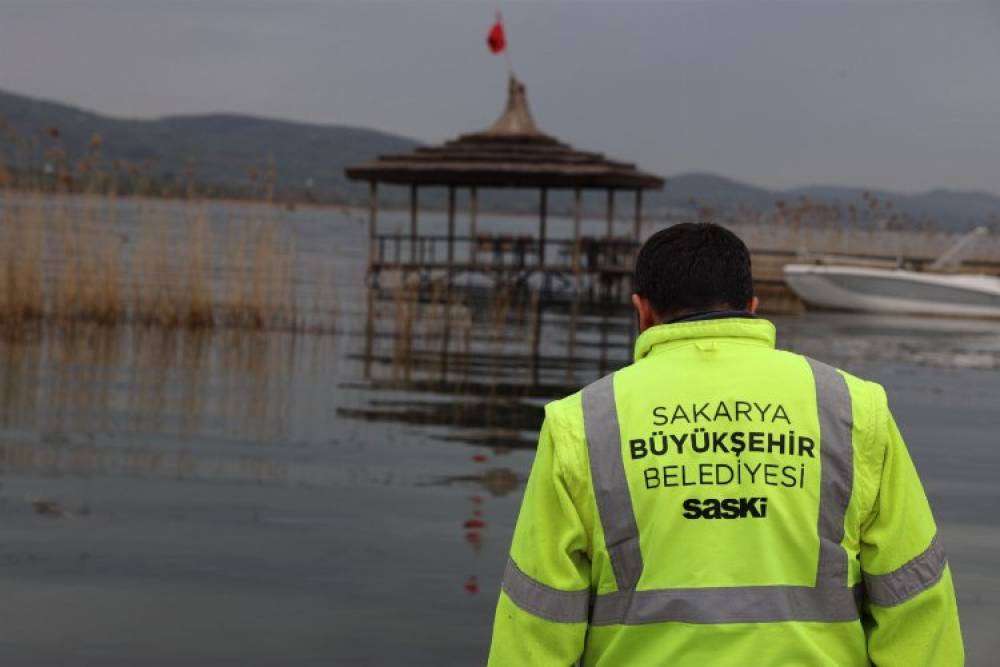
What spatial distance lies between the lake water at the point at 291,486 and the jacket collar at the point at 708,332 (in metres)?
3.79

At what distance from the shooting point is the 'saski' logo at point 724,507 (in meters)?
2.87

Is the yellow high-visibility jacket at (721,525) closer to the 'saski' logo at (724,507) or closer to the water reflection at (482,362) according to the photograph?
the 'saski' logo at (724,507)

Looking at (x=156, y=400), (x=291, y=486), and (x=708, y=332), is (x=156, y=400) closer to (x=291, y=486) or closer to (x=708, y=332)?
(x=291, y=486)

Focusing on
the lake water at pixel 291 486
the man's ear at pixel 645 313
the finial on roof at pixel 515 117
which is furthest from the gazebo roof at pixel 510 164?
the man's ear at pixel 645 313

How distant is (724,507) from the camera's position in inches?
113

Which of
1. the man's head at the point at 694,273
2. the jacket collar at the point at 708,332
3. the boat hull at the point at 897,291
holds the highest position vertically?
the man's head at the point at 694,273

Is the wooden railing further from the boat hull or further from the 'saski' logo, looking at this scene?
the 'saski' logo

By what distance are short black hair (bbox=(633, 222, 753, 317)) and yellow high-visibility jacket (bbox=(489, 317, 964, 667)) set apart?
0.21 feet

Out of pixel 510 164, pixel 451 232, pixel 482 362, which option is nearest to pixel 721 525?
pixel 482 362

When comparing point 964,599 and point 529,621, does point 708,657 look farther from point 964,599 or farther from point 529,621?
point 964,599

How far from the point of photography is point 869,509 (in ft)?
9.68

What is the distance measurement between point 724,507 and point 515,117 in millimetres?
32189

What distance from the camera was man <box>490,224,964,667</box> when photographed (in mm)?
2857

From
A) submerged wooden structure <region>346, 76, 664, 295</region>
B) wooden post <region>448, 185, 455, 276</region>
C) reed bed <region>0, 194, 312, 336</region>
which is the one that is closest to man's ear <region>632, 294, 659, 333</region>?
reed bed <region>0, 194, 312, 336</region>
